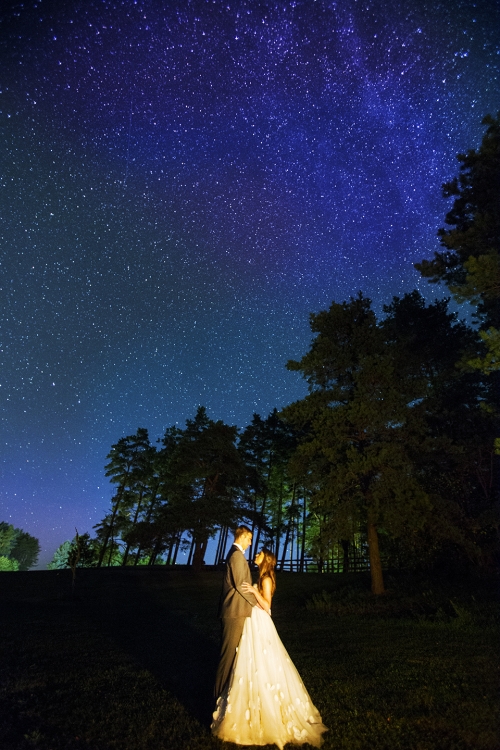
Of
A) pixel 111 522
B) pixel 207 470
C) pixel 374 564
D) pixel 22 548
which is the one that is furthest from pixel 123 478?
pixel 22 548

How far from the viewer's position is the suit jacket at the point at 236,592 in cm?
572

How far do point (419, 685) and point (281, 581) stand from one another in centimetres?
2322

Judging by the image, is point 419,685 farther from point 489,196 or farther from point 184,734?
point 489,196

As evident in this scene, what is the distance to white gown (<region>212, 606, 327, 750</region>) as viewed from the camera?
5246mm

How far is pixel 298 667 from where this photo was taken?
29.5 ft

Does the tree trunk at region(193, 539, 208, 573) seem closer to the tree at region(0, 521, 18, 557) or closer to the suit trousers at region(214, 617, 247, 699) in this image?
→ the suit trousers at region(214, 617, 247, 699)

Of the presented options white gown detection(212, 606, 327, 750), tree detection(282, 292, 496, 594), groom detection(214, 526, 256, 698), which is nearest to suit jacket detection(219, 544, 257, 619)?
groom detection(214, 526, 256, 698)

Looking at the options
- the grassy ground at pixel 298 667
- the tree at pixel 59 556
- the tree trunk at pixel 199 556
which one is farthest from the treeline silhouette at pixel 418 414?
the tree at pixel 59 556

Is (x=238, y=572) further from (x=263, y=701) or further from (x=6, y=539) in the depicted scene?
(x=6, y=539)

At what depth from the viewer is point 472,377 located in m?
23.4


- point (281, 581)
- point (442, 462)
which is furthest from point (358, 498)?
point (281, 581)

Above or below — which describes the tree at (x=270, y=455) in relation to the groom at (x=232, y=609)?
above

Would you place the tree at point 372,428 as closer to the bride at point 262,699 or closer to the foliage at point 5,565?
the bride at point 262,699

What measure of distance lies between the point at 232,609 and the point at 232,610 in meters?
0.01
